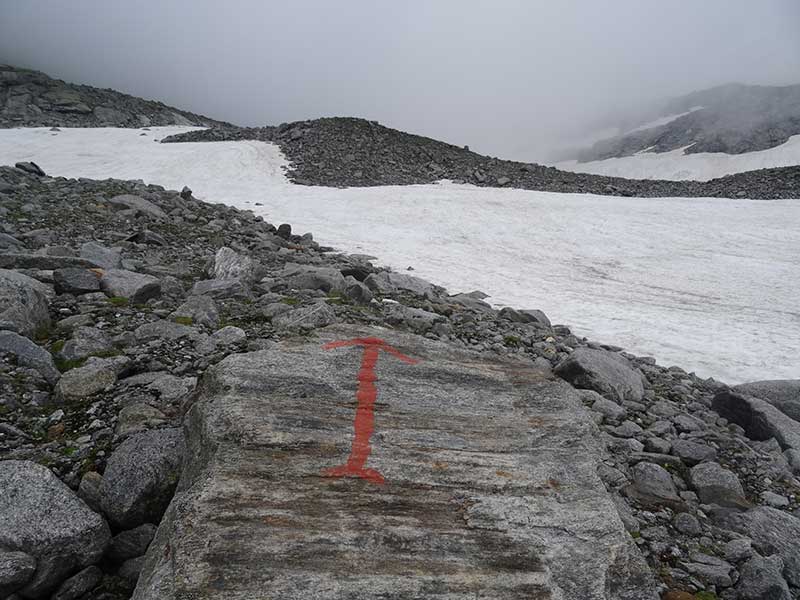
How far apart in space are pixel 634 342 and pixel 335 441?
31.5 ft

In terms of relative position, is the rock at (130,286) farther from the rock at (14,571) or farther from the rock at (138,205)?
the rock at (138,205)

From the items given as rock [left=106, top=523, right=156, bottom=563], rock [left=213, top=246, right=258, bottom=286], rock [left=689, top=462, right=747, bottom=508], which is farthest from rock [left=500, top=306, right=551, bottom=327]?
rock [left=106, top=523, right=156, bottom=563]

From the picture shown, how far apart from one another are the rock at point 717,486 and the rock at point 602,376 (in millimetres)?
1884

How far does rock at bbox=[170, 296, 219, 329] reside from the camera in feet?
24.5

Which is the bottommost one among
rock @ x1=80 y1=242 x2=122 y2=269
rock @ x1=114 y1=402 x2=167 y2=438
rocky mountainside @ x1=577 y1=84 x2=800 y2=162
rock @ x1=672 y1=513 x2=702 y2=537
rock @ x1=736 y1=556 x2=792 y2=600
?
rock @ x1=672 y1=513 x2=702 y2=537

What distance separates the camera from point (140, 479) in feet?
13.5

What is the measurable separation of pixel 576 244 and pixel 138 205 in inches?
686

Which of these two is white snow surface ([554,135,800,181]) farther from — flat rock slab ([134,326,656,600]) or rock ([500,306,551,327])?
flat rock slab ([134,326,656,600])

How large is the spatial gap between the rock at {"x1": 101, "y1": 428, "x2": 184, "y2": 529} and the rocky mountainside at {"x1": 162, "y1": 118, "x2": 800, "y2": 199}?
99.6ft

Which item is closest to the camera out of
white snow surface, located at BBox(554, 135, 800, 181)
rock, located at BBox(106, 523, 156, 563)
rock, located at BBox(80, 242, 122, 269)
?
rock, located at BBox(106, 523, 156, 563)

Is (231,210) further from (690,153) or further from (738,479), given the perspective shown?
(690,153)

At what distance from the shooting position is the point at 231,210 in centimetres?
1980

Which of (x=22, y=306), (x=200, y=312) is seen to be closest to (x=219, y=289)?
(x=200, y=312)

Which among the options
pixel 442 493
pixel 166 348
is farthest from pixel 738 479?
pixel 166 348
